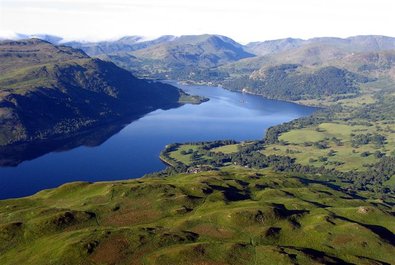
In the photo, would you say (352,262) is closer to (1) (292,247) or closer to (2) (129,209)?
(1) (292,247)

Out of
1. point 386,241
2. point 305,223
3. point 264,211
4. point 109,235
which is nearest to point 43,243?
point 109,235

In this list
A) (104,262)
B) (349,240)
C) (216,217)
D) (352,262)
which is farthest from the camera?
(216,217)

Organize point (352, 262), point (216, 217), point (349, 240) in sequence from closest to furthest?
point (352, 262), point (349, 240), point (216, 217)

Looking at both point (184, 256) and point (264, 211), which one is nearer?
point (184, 256)

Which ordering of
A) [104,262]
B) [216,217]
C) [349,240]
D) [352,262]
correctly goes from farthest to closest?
[216,217] < [349,240] < [352,262] < [104,262]

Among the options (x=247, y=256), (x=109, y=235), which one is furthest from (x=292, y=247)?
A: (x=109, y=235)

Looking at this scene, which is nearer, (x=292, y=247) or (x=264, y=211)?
(x=292, y=247)

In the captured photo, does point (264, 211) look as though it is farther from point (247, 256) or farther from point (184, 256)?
point (184, 256)
